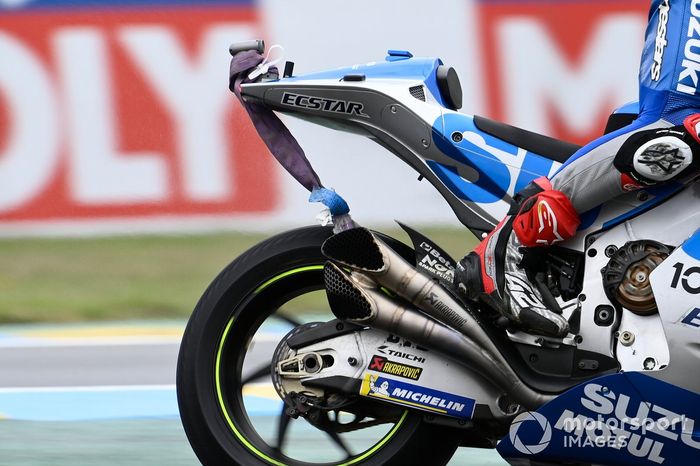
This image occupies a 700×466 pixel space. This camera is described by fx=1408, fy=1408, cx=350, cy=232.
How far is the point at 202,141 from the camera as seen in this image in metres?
8.03

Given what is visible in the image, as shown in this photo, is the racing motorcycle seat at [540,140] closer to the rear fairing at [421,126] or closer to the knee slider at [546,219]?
the rear fairing at [421,126]

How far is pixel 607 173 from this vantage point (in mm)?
3420

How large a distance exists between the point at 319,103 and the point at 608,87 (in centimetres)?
449

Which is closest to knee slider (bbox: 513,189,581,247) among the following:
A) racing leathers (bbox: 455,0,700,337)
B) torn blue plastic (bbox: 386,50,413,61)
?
racing leathers (bbox: 455,0,700,337)

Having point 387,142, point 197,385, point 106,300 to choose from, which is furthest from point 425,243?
point 106,300

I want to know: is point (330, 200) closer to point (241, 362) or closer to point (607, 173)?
point (241, 362)

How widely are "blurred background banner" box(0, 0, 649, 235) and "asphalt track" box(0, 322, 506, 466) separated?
3.71ft

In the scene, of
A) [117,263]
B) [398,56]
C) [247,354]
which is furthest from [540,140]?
[117,263]

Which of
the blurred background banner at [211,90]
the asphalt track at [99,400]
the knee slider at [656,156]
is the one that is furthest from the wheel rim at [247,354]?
the blurred background banner at [211,90]

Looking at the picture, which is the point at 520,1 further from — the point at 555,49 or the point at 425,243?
the point at 425,243

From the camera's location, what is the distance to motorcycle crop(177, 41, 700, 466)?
3369 mm

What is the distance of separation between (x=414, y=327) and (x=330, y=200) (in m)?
0.42

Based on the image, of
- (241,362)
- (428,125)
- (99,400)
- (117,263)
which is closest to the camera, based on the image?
(428,125)

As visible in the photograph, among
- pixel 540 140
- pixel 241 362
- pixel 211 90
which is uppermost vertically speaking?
pixel 540 140
